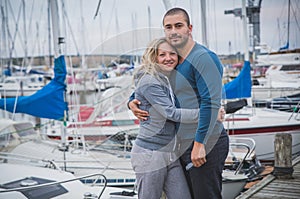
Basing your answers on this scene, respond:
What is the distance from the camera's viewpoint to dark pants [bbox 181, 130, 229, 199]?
2.56m

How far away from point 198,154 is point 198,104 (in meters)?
0.32

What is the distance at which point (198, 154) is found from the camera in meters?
2.46

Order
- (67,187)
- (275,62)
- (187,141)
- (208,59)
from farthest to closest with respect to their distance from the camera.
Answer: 1. (275,62)
2. (67,187)
3. (187,141)
4. (208,59)

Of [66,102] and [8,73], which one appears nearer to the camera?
[66,102]

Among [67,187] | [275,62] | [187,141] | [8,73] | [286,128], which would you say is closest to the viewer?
[187,141]

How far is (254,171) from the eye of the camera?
20.0 feet

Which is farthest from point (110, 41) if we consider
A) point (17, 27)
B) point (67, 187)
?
point (17, 27)

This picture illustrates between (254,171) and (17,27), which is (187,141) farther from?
(17,27)

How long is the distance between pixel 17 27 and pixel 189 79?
563 inches

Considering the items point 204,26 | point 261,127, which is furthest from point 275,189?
point 261,127

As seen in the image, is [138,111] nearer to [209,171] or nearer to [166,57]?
[166,57]

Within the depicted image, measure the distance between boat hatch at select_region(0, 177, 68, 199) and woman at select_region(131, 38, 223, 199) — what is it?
154 cm

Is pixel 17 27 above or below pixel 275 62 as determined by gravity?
above

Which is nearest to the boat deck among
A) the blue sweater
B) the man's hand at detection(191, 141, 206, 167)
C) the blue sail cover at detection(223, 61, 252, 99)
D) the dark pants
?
the dark pants
